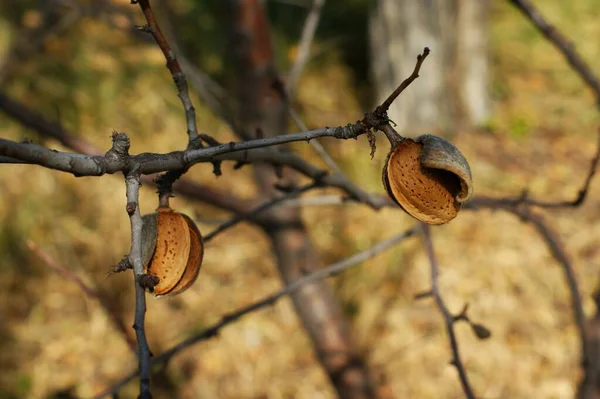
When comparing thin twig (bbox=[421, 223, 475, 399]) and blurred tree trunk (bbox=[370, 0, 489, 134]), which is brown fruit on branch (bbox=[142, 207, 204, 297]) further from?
blurred tree trunk (bbox=[370, 0, 489, 134])

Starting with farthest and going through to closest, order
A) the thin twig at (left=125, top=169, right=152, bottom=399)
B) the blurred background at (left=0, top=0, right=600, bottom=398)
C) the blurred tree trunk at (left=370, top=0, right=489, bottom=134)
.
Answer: the blurred tree trunk at (left=370, top=0, right=489, bottom=134) < the blurred background at (left=0, top=0, right=600, bottom=398) < the thin twig at (left=125, top=169, right=152, bottom=399)

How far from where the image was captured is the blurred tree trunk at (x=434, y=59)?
4.11 metres

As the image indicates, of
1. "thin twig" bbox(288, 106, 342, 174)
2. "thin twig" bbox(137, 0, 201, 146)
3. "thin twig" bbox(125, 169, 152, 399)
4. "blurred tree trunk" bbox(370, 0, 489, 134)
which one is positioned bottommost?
"thin twig" bbox(125, 169, 152, 399)

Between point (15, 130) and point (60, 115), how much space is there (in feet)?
0.86

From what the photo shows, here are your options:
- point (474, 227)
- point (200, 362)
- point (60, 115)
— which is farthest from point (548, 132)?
point (60, 115)

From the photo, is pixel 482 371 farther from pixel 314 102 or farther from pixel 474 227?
pixel 314 102

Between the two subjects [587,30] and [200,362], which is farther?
[587,30]

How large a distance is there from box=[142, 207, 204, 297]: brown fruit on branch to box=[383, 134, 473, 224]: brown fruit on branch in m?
0.30

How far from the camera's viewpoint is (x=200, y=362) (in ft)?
10.1

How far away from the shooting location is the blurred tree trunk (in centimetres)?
411

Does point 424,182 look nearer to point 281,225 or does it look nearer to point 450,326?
point 450,326

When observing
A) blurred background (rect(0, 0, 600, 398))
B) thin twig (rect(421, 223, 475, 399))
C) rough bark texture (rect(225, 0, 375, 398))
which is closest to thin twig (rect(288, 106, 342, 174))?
thin twig (rect(421, 223, 475, 399))

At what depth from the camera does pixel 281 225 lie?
2.61 meters

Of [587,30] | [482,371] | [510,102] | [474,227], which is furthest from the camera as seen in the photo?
[587,30]
